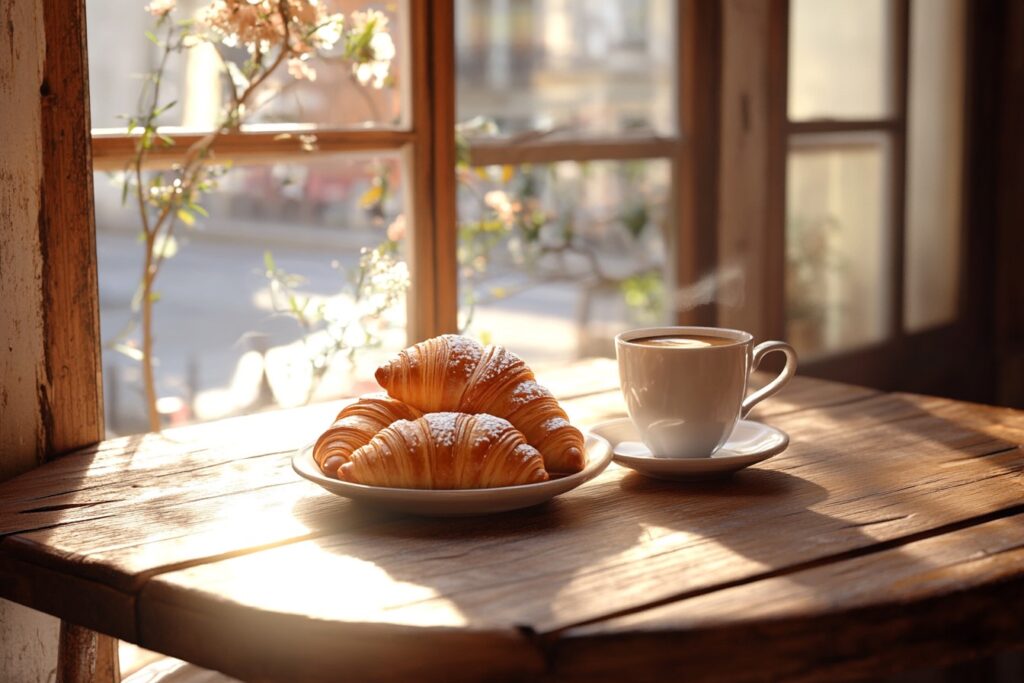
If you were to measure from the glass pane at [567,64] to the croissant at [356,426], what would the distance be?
95 centimetres

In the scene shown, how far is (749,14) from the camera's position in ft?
7.42

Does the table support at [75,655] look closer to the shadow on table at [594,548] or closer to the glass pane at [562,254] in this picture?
the shadow on table at [594,548]

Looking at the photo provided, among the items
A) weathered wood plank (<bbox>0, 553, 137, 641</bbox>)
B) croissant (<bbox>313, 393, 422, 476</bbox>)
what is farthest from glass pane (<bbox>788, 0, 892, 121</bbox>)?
weathered wood plank (<bbox>0, 553, 137, 641</bbox>)

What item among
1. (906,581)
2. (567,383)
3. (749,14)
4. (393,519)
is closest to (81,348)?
(393,519)

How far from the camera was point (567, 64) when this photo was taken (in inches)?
82.6

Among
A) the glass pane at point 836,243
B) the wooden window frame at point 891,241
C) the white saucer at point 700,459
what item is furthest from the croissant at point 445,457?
the glass pane at point 836,243

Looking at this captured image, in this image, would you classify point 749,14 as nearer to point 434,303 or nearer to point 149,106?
point 434,303

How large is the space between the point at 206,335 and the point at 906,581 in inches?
42.3

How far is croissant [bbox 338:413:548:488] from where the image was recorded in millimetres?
914

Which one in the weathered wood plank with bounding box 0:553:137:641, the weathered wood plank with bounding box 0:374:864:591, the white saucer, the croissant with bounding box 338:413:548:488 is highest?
the croissant with bounding box 338:413:548:488

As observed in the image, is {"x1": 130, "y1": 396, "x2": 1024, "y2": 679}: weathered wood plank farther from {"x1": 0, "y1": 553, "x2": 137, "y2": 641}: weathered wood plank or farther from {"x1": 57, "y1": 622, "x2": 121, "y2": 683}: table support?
{"x1": 57, "y1": 622, "x2": 121, "y2": 683}: table support

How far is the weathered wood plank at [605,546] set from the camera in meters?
0.76

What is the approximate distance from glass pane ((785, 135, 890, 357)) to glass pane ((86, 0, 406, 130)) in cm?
107

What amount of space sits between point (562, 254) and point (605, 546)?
1313mm
